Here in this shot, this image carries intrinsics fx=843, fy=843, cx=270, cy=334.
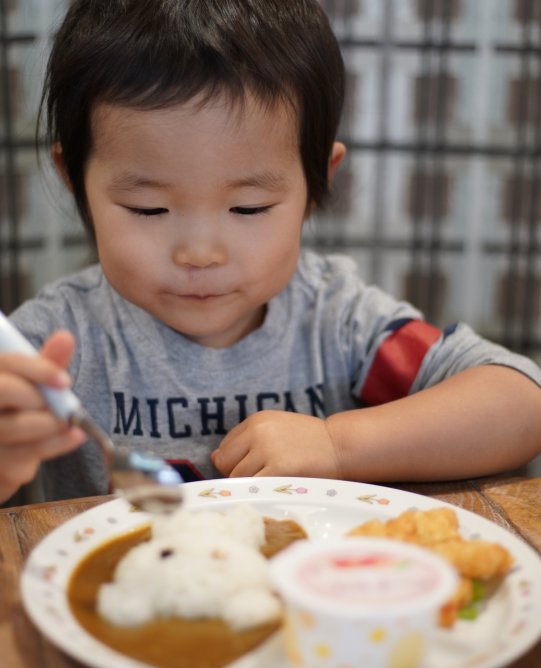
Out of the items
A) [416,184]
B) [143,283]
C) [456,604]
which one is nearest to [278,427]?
[143,283]

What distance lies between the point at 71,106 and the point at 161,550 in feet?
2.22

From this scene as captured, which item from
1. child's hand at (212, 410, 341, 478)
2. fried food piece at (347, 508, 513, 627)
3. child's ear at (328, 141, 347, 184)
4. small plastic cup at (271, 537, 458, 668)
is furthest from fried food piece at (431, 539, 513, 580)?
child's ear at (328, 141, 347, 184)

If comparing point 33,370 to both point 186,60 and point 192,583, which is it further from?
point 186,60

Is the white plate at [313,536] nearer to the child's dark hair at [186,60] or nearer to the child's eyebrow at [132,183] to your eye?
the child's eyebrow at [132,183]

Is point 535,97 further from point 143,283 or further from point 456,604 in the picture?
point 456,604

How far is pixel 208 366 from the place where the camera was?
1281 millimetres

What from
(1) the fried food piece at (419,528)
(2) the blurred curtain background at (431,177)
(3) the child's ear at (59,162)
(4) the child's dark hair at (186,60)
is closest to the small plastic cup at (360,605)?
(1) the fried food piece at (419,528)

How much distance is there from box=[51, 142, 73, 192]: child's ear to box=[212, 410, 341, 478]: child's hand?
465mm

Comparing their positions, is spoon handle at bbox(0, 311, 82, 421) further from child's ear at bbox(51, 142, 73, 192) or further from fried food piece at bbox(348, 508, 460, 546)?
child's ear at bbox(51, 142, 73, 192)

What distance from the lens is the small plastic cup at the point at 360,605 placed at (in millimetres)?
502

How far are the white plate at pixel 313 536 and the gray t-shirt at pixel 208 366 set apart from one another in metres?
0.40

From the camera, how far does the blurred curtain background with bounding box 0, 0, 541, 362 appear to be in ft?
7.02

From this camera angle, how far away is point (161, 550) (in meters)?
0.65

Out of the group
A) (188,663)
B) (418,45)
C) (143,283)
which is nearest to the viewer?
(188,663)
